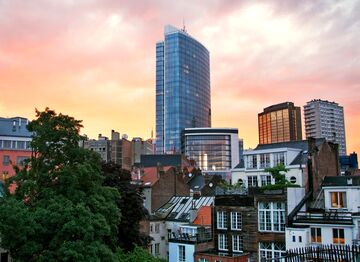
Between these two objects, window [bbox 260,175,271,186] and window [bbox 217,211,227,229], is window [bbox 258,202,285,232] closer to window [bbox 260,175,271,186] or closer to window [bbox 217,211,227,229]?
Answer: window [bbox 217,211,227,229]

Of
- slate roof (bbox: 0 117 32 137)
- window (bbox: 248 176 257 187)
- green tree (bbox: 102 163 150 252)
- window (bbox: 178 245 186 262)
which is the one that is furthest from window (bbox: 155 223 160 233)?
slate roof (bbox: 0 117 32 137)

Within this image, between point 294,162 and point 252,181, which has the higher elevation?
point 294,162

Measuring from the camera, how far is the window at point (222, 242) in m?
49.0

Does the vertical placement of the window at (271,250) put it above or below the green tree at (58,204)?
below

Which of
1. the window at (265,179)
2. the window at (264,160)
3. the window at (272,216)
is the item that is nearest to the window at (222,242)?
the window at (272,216)

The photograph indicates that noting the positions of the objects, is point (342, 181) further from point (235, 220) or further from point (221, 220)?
point (221, 220)

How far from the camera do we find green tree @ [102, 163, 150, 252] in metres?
45.5

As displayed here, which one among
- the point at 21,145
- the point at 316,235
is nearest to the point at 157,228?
the point at 316,235

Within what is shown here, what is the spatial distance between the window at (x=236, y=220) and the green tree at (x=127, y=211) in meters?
9.92

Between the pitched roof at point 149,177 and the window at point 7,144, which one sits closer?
the pitched roof at point 149,177

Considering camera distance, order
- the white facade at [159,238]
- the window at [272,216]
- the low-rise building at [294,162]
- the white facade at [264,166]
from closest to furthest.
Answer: the window at [272,216] → the low-rise building at [294,162] → the white facade at [264,166] → the white facade at [159,238]

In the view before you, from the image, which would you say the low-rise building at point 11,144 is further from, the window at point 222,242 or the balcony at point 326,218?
the balcony at point 326,218

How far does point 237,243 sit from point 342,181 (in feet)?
44.1

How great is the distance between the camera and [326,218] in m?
39.8
